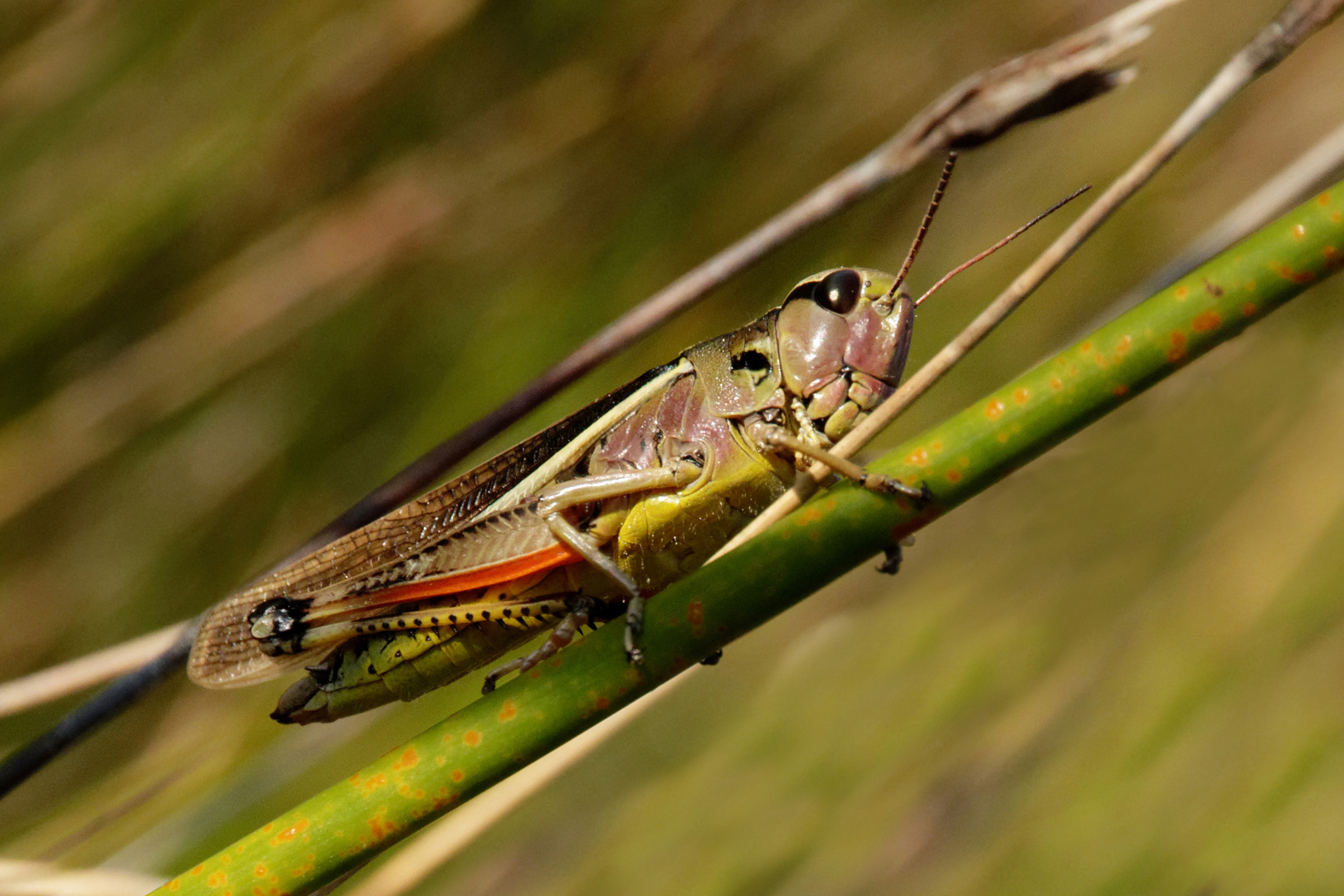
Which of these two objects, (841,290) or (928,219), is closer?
(928,219)

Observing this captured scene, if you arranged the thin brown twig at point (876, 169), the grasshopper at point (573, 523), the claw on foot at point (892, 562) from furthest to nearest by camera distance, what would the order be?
1. the grasshopper at point (573, 523)
2. the claw on foot at point (892, 562)
3. the thin brown twig at point (876, 169)

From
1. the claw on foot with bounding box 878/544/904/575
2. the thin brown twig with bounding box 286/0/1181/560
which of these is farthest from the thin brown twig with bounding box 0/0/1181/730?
the claw on foot with bounding box 878/544/904/575

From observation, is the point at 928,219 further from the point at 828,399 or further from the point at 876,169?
the point at 828,399

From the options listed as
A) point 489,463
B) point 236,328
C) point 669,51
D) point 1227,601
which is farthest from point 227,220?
point 1227,601

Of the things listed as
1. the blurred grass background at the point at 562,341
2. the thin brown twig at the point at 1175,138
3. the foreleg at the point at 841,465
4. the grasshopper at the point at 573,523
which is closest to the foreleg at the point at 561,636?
the grasshopper at the point at 573,523

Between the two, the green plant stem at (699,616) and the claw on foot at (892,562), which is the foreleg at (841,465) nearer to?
the green plant stem at (699,616)

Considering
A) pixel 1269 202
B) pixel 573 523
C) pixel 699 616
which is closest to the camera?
pixel 699 616

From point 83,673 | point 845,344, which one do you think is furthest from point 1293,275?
point 83,673
